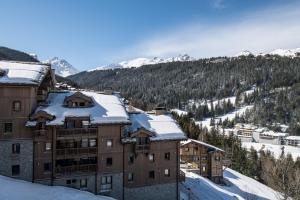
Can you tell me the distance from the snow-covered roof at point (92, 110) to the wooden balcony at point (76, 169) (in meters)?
4.92

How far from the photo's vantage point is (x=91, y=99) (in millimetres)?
40438

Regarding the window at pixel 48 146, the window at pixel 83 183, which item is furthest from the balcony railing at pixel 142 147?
the window at pixel 48 146

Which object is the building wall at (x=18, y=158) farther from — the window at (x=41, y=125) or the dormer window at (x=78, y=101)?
the dormer window at (x=78, y=101)

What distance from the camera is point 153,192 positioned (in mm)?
42750

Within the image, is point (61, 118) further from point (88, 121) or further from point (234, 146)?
point (234, 146)

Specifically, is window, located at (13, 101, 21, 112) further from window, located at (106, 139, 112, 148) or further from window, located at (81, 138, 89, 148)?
window, located at (106, 139, 112, 148)

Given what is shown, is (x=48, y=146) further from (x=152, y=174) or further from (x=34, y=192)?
(x=152, y=174)

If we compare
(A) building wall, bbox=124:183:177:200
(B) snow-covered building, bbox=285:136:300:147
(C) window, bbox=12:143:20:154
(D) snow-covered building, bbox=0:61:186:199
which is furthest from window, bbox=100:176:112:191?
(B) snow-covered building, bbox=285:136:300:147

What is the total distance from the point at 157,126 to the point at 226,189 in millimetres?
28211

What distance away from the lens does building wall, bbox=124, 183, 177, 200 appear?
135ft

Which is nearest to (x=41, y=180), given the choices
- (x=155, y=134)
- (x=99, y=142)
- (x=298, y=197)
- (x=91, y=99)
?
(x=99, y=142)

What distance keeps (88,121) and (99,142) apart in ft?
8.75

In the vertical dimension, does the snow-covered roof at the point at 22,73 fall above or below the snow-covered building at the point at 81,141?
above

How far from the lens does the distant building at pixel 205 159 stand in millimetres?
70812
